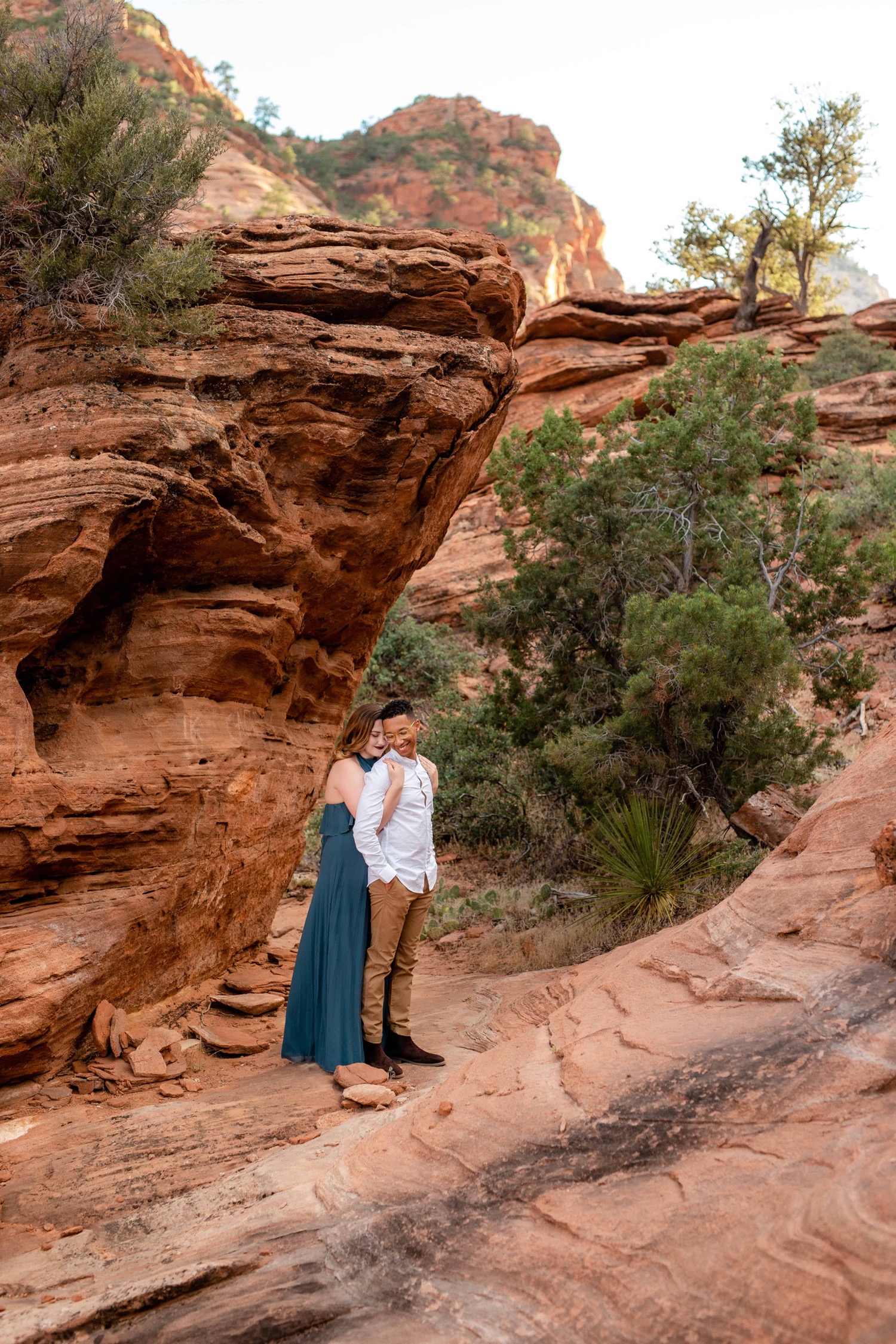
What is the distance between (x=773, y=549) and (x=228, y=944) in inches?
252

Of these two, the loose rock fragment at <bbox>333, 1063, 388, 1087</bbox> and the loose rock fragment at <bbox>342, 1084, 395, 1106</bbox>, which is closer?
the loose rock fragment at <bbox>342, 1084, 395, 1106</bbox>

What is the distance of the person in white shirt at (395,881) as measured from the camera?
525cm

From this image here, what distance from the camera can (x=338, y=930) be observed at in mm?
5359

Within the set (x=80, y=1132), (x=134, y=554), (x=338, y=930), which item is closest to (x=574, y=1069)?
(x=338, y=930)

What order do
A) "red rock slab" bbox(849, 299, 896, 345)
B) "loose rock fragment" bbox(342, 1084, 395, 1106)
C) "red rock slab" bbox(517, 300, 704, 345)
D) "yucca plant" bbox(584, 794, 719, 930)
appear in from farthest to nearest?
"red rock slab" bbox(849, 299, 896, 345) < "red rock slab" bbox(517, 300, 704, 345) < "yucca plant" bbox(584, 794, 719, 930) < "loose rock fragment" bbox(342, 1084, 395, 1106)

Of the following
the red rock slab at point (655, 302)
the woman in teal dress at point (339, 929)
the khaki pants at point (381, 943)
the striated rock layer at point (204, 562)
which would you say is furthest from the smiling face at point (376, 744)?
the red rock slab at point (655, 302)

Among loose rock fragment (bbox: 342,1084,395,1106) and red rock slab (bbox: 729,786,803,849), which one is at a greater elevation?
red rock slab (bbox: 729,786,803,849)

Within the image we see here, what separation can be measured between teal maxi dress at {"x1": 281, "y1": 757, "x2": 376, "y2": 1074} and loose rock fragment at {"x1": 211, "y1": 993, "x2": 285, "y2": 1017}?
82 centimetres

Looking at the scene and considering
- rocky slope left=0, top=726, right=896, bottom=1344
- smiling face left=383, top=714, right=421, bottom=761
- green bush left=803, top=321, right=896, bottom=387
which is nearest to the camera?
rocky slope left=0, top=726, right=896, bottom=1344

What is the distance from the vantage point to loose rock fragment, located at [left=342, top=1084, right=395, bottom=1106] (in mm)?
4645

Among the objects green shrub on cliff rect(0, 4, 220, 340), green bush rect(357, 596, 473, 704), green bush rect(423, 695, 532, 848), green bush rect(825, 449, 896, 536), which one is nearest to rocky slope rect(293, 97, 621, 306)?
green bush rect(825, 449, 896, 536)

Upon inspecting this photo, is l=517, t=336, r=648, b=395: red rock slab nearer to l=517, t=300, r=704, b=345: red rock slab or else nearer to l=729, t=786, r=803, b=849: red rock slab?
l=517, t=300, r=704, b=345: red rock slab

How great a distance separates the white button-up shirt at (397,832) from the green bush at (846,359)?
21823mm

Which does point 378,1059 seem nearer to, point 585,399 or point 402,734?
point 402,734
